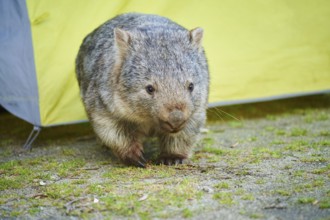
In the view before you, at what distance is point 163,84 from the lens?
5.31m

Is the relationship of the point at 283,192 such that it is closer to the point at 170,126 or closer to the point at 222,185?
the point at 222,185

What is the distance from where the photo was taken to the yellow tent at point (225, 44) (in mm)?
7285

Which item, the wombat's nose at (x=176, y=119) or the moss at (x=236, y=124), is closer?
the wombat's nose at (x=176, y=119)

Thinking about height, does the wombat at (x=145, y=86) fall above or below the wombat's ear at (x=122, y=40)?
Answer: below

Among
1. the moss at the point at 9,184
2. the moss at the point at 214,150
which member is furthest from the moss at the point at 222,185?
the moss at the point at 9,184

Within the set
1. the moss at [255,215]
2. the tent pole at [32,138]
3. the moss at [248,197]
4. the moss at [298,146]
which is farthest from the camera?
the tent pole at [32,138]

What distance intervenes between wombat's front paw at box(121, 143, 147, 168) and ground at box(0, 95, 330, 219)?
9 centimetres

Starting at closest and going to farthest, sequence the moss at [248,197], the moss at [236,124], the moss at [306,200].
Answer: the moss at [306,200], the moss at [248,197], the moss at [236,124]

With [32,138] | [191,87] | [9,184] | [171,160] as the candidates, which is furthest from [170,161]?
[32,138]

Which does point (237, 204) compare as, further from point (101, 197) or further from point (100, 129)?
point (100, 129)

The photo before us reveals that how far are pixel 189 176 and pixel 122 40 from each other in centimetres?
159

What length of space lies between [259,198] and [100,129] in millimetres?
2183

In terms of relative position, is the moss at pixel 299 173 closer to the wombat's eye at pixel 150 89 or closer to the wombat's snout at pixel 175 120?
the wombat's snout at pixel 175 120

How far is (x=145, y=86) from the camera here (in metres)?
5.47
